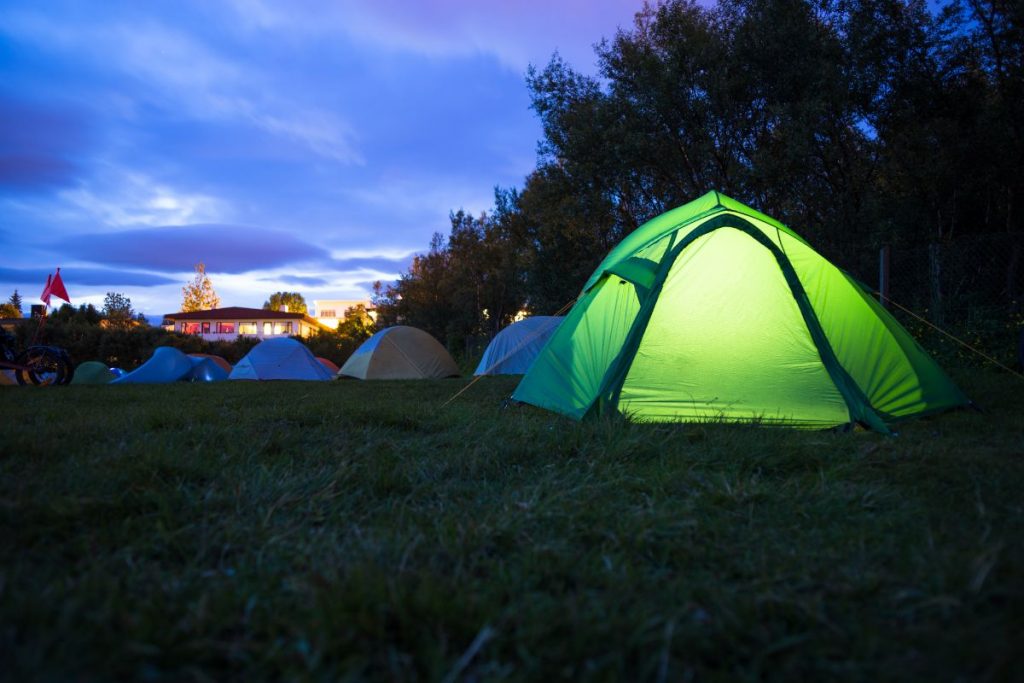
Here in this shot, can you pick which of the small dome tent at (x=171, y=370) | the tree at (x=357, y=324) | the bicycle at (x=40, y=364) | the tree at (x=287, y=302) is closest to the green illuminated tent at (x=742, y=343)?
the bicycle at (x=40, y=364)

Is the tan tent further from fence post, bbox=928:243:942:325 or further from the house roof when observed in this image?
the house roof

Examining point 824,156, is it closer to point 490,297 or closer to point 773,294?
point 773,294

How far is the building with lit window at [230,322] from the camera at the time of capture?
42219 millimetres

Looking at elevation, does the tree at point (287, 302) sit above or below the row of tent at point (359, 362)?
above

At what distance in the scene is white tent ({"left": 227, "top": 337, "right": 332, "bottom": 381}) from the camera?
485 inches

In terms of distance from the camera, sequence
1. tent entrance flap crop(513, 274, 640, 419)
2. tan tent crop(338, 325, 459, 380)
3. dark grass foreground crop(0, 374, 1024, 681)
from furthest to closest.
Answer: tan tent crop(338, 325, 459, 380) → tent entrance flap crop(513, 274, 640, 419) → dark grass foreground crop(0, 374, 1024, 681)

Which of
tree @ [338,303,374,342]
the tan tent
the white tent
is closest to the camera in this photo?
the white tent

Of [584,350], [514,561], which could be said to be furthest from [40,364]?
[514,561]

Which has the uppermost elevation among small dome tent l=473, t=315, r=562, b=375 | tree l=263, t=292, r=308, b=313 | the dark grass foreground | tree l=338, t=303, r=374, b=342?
tree l=263, t=292, r=308, b=313

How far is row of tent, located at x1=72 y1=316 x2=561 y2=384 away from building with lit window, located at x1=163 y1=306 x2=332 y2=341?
96.7 ft

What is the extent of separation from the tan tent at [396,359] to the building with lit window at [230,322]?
29.6 m

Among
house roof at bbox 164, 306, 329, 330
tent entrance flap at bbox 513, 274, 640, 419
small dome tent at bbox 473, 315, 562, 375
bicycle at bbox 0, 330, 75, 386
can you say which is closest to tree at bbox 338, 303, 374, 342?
house roof at bbox 164, 306, 329, 330

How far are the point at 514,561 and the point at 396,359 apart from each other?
39.0 ft

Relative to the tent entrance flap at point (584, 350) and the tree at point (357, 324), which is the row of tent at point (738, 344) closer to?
the tent entrance flap at point (584, 350)
